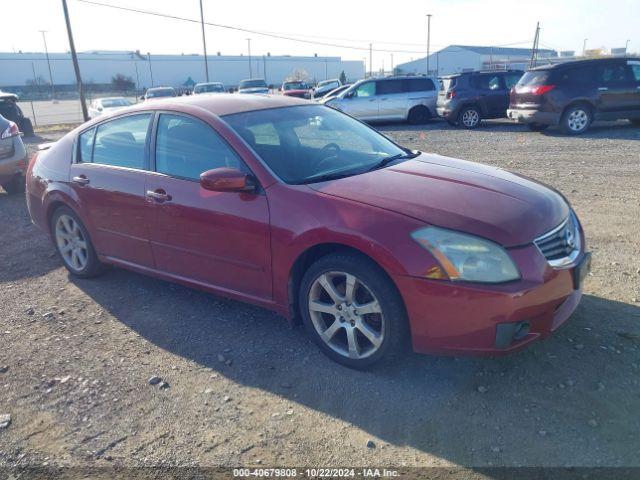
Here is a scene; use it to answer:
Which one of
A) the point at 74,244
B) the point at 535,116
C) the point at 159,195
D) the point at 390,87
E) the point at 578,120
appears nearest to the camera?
the point at 159,195

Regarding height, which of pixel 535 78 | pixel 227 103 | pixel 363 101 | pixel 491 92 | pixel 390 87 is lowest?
pixel 363 101

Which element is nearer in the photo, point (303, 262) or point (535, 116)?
point (303, 262)

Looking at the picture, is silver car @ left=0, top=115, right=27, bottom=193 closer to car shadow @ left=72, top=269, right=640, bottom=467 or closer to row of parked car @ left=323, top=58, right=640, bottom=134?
car shadow @ left=72, top=269, right=640, bottom=467

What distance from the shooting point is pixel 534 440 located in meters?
2.60

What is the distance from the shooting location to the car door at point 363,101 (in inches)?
709

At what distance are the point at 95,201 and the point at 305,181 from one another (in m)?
2.04

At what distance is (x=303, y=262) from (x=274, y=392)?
2.65ft

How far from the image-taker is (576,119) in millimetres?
12930

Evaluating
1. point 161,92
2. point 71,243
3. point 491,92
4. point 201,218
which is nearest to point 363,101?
point 491,92

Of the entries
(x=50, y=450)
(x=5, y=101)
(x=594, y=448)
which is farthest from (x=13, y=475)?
(x=5, y=101)

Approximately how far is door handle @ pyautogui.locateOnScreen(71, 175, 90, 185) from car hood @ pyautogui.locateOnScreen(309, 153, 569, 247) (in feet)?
7.42

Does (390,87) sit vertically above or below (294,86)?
above

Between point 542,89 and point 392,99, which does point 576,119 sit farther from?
point 392,99

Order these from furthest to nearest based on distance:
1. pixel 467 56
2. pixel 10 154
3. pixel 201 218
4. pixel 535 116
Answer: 1. pixel 467 56
2. pixel 535 116
3. pixel 10 154
4. pixel 201 218
